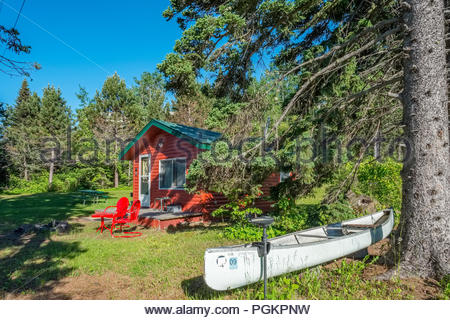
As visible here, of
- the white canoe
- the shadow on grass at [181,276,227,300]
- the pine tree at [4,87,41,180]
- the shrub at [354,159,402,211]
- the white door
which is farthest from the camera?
the pine tree at [4,87,41,180]

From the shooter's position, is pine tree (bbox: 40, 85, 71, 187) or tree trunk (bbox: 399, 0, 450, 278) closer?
tree trunk (bbox: 399, 0, 450, 278)

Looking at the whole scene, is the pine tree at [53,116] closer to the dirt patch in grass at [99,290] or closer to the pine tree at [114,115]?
the pine tree at [114,115]

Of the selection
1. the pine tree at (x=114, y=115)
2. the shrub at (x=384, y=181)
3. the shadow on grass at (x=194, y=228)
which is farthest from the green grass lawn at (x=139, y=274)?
the pine tree at (x=114, y=115)

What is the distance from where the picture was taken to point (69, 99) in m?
34.3

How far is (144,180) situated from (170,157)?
258 cm

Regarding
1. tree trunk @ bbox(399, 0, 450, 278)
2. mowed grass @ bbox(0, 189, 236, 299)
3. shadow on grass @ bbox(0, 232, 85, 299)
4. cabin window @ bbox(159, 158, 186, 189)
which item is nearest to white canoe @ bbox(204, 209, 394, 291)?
tree trunk @ bbox(399, 0, 450, 278)

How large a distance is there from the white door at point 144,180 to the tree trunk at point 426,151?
1052cm

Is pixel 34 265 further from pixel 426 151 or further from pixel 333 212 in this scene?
pixel 426 151

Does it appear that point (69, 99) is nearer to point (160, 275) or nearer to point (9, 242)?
point (9, 242)

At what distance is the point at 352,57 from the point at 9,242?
9.81 meters

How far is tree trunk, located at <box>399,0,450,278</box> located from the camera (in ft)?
13.6

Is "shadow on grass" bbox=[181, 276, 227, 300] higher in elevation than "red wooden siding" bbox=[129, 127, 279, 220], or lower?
lower

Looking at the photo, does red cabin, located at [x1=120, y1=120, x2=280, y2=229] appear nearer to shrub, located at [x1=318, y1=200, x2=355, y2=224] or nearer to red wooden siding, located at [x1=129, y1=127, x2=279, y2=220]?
red wooden siding, located at [x1=129, y1=127, x2=279, y2=220]

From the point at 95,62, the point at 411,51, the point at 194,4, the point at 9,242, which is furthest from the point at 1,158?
the point at 411,51
